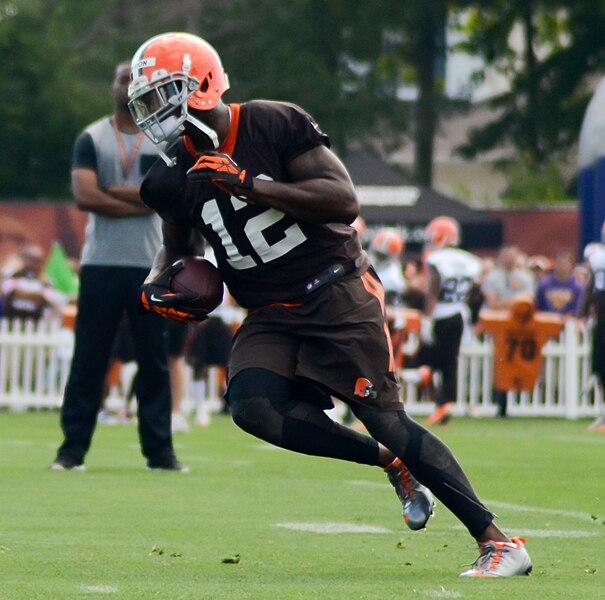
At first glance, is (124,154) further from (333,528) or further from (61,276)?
(61,276)

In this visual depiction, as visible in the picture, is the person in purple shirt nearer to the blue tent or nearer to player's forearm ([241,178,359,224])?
the blue tent

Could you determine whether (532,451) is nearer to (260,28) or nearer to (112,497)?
(112,497)

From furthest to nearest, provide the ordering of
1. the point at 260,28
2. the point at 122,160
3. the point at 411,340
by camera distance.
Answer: the point at 260,28, the point at 411,340, the point at 122,160

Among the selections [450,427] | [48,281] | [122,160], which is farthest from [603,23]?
[122,160]

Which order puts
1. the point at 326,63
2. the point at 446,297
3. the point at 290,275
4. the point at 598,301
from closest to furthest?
1. the point at 290,275
2. the point at 598,301
3. the point at 446,297
4. the point at 326,63

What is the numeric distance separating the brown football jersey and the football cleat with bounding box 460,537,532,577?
1018 mm

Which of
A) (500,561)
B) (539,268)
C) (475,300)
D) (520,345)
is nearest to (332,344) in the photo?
(500,561)

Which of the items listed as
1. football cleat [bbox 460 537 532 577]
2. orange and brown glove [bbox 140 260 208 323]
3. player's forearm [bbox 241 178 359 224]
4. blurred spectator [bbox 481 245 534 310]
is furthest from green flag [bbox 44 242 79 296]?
football cleat [bbox 460 537 532 577]

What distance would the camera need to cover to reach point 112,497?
25.3ft

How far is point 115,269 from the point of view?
8.92 m

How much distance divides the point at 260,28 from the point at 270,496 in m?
33.7

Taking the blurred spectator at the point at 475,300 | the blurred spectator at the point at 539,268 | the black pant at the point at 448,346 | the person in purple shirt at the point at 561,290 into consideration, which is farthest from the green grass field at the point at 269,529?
the blurred spectator at the point at 539,268

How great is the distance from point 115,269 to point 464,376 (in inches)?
377

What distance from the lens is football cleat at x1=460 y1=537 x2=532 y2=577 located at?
17.2ft
